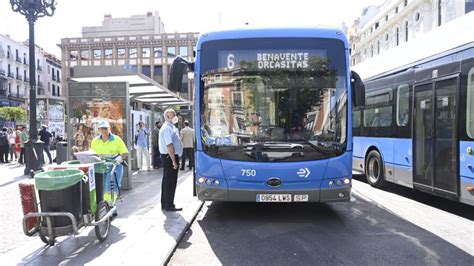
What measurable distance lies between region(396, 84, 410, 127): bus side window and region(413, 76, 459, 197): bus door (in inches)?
12.2

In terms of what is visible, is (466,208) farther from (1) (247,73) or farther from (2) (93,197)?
(2) (93,197)

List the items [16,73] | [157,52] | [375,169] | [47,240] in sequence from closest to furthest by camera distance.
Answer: [47,240], [375,169], [16,73], [157,52]

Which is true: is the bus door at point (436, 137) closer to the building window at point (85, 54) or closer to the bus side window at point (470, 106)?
the bus side window at point (470, 106)

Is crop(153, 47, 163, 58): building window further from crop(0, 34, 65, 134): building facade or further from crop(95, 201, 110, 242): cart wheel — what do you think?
crop(95, 201, 110, 242): cart wheel

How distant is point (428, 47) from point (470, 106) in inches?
74.1

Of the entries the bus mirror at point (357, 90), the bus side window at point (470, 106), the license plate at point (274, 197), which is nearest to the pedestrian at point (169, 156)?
the license plate at point (274, 197)

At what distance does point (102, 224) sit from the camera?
17.3ft

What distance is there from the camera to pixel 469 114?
21.6 feet

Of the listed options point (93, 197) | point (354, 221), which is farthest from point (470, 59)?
point (93, 197)

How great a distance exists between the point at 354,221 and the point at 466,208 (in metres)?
2.85

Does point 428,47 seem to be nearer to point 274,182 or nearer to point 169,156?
point 274,182

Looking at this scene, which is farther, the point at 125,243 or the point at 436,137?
the point at 436,137

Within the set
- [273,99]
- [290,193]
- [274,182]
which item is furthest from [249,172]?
[273,99]

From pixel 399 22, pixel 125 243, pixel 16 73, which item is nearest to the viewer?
pixel 125 243
